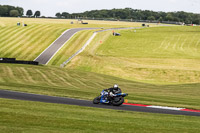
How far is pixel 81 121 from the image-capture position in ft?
52.6

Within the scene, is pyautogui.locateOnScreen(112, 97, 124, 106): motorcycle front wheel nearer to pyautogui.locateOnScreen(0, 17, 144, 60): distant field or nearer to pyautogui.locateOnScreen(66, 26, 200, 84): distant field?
pyautogui.locateOnScreen(66, 26, 200, 84): distant field

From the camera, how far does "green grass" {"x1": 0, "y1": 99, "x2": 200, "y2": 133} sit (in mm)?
14477

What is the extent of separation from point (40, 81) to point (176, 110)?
20159 mm

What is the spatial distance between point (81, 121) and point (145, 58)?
56.8 m

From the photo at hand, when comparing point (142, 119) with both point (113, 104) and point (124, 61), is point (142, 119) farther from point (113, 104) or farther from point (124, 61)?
point (124, 61)

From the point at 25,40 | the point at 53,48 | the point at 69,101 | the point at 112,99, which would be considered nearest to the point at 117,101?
the point at 112,99

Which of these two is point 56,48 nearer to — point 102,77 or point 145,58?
point 145,58

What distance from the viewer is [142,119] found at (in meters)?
17.8

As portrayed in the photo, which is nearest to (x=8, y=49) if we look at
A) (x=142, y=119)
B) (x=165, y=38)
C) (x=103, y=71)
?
(x=103, y=71)

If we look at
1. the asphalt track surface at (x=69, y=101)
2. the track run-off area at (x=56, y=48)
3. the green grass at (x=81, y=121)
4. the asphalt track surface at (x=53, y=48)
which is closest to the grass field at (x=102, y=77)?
the green grass at (x=81, y=121)

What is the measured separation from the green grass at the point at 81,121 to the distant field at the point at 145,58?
35.7 meters

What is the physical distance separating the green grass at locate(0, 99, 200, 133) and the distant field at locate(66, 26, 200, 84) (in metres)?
35.7

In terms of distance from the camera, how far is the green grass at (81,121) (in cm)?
1448

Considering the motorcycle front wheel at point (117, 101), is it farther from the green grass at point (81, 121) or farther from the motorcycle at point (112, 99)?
the green grass at point (81, 121)
